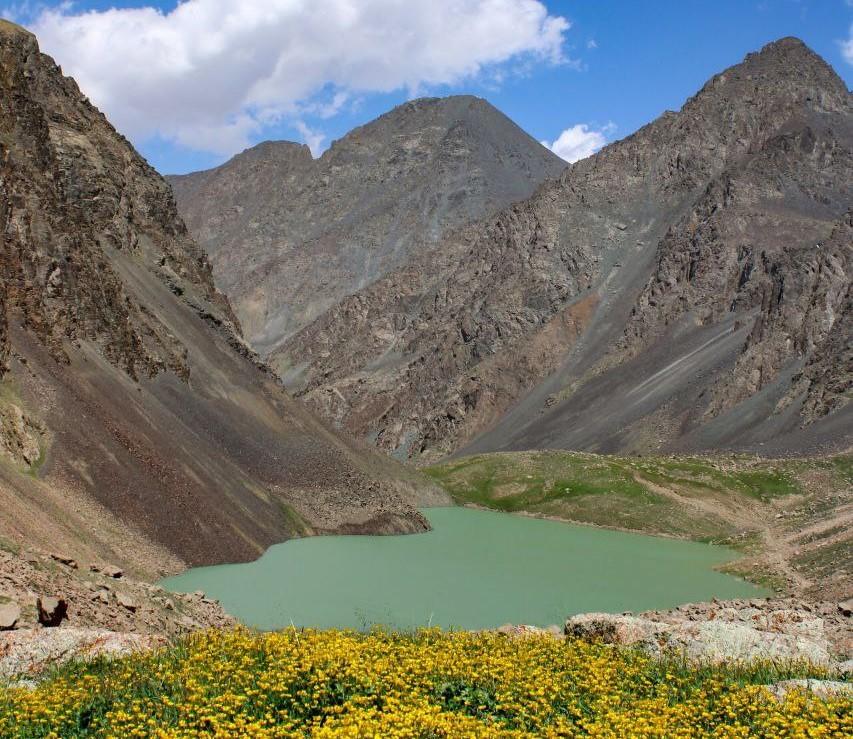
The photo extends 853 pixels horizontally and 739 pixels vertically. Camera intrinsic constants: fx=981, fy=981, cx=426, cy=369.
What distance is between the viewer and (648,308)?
453ft

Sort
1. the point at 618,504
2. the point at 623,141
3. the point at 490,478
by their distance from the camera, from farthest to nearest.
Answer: the point at 623,141
the point at 490,478
the point at 618,504

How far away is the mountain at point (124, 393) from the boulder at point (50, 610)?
5.79m

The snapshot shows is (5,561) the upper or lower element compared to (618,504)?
upper

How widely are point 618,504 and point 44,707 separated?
203 ft

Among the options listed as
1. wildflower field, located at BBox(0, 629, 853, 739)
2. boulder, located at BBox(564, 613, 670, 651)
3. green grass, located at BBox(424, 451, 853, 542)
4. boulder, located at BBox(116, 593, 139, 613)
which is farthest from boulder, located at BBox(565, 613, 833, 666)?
green grass, located at BBox(424, 451, 853, 542)

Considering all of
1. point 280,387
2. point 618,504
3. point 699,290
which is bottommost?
point 618,504

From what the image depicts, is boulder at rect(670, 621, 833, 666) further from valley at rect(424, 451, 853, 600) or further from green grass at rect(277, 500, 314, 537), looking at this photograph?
green grass at rect(277, 500, 314, 537)

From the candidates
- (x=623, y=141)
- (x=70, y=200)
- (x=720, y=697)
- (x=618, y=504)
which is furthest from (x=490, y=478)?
(x=623, y=141)

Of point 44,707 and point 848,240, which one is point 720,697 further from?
point 848,240

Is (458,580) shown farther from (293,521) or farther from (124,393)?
(124,393)

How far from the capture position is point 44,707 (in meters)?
11.6

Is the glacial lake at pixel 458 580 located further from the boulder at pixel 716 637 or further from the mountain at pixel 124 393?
the boulder at pixel 716 637

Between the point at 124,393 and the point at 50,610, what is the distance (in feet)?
100

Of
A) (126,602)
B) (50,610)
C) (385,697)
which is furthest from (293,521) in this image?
(385,697)
